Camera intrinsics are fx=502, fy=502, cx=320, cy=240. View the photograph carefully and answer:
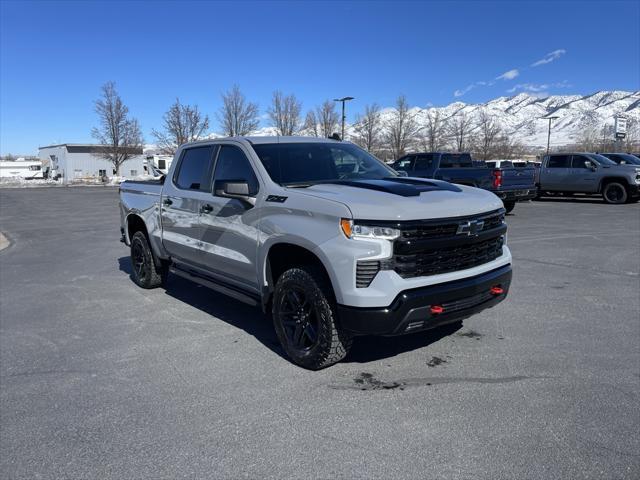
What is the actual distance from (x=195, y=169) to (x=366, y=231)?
2.88 m

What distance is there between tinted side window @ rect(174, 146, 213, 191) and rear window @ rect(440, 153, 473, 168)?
507 inches

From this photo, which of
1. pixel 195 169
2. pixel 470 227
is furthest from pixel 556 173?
pixel 470 227

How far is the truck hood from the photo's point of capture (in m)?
3.55

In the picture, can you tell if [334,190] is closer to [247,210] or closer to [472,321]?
[247,210]

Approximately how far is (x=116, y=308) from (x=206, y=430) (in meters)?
3.40

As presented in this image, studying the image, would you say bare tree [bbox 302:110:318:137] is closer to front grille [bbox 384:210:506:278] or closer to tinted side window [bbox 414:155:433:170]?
tinted side window [bbox 414:155:433:170]

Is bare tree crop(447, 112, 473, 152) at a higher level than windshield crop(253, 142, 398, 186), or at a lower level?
higher

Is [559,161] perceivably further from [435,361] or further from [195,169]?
[435,361]

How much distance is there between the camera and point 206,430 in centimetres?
321

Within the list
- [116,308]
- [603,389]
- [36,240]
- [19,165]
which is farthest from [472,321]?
[19,165]

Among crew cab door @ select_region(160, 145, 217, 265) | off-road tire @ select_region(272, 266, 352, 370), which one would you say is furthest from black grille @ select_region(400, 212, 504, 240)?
crew cab door @ select_region(160, 145, 217, 265)

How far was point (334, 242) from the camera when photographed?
11.9 feet

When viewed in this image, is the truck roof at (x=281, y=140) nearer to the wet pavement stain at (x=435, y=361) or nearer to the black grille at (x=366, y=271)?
the black grille at (x=366, y=271)

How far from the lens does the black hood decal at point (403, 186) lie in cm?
392
